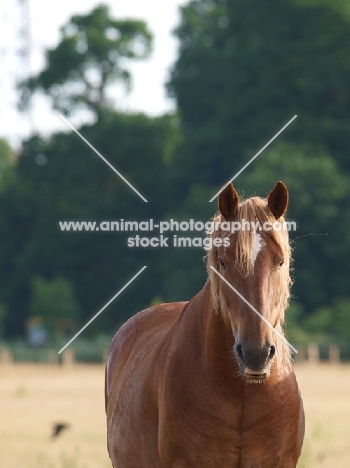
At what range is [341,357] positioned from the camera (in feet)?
110

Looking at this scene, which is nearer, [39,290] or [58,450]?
[58,450]

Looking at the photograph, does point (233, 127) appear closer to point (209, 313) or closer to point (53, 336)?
point (53, 336)

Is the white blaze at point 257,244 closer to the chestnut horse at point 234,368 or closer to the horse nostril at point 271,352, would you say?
the chestnut horse at point 234,368

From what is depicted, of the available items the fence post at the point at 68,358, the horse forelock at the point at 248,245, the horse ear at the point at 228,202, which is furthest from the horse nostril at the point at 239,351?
the fence post at the point at 68,358

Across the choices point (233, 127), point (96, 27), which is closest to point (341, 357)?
point (233, 127)

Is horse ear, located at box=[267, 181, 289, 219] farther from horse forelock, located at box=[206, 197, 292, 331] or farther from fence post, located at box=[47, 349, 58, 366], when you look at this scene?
fence post, located at box=[47, 349, 58, 366]

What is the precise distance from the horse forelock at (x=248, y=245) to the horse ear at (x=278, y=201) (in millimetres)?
25

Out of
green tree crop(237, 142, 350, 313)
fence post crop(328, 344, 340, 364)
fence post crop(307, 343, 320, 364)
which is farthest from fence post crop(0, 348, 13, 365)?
fence post crop(328, 344, 340, 364)

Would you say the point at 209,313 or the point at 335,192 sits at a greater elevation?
the point at 335,192

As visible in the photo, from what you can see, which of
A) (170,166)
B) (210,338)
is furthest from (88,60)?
(210,338)

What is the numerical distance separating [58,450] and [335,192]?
2660 cm

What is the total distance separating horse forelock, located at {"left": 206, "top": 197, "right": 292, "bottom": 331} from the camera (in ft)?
14.6

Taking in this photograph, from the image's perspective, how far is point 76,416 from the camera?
1742 centimetres

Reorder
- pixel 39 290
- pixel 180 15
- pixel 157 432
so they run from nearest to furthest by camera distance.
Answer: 1. pixel 157 432
2. pixel 39 290
3. pixel 180 15
